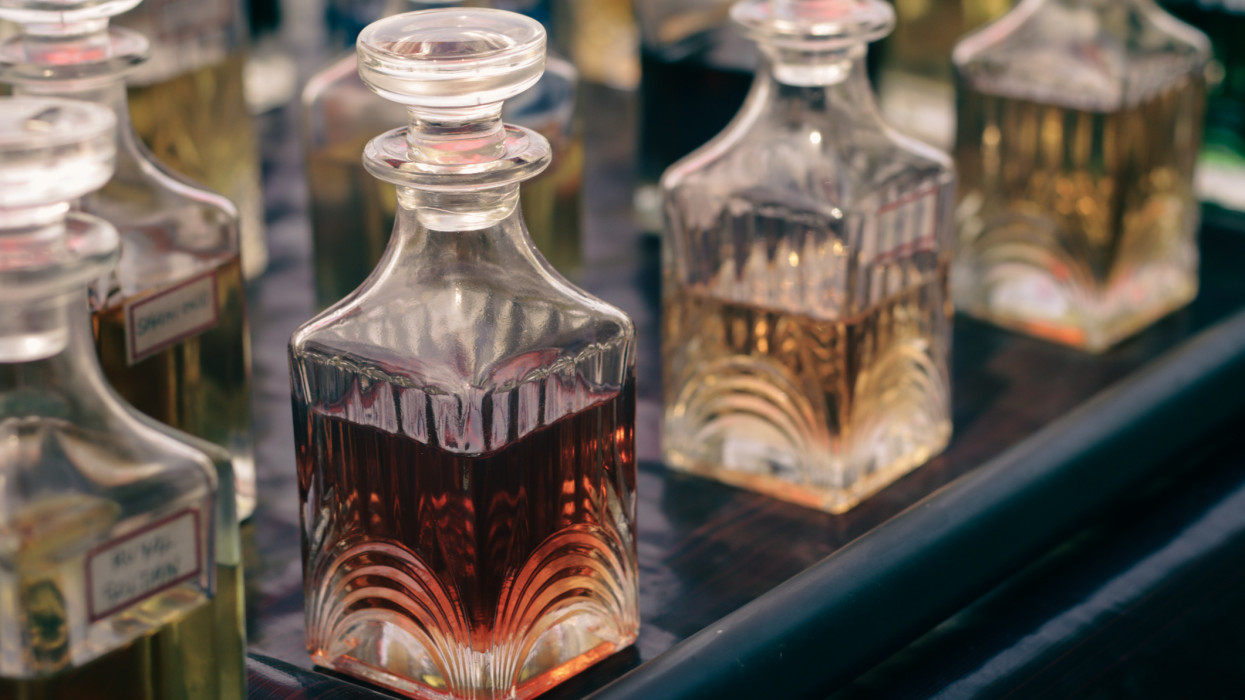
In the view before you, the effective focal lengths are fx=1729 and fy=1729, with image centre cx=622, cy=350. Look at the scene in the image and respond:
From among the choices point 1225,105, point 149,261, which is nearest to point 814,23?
point 149,261

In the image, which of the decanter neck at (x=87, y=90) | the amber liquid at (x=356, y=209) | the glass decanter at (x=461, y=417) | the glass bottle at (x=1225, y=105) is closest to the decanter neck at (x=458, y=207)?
the glass decanter at (x=461, y=417)

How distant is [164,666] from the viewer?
0.44 meters

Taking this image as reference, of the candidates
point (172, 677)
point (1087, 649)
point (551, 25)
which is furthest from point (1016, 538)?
point (551, 25)

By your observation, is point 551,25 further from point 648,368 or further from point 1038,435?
point 1038,435

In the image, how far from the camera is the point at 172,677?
45 cm

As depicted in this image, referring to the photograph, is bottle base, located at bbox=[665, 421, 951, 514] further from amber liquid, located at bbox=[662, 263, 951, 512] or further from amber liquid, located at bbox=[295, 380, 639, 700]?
amber liquid, located at bbox=[295, 380, 639, 700]

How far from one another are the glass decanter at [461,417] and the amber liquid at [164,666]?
0.05 metres

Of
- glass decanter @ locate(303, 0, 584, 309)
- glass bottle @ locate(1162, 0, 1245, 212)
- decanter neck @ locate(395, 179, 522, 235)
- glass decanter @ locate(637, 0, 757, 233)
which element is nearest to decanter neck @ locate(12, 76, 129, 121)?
decanter neck @ locate(395, 179, 522, 235)

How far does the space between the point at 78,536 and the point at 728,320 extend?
29 centimetres

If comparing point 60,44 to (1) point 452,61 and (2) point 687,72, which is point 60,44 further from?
(2) point 687,72

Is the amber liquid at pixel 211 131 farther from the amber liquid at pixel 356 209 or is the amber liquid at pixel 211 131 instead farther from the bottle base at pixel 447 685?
the bottle base at pixel 447 685

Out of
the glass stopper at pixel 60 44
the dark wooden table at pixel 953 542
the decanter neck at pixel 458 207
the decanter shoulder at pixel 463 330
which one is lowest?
the dark wooden table at pixel 953 542

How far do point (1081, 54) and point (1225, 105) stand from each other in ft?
0.75

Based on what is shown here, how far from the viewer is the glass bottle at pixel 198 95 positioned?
753 millimetres
